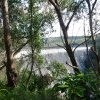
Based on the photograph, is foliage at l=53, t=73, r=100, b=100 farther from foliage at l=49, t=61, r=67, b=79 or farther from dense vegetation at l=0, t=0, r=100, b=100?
foliage at l=49, t=61, r=67, b=79

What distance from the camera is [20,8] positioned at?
984 cm

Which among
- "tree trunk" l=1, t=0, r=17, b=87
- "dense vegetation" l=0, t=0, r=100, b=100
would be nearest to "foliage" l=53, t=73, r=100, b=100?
"dense vegetation" l=0, t=0, r=100, b=100

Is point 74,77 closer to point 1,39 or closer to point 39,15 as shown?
point 39,15

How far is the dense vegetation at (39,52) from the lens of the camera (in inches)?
129

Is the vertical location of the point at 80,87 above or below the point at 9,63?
above

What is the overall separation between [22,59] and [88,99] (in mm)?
7506

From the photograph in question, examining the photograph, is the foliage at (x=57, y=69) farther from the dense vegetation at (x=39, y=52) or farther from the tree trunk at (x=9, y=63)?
the tree trunk at (x=9, y=63)

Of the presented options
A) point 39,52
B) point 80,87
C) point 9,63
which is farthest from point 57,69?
point 80,87

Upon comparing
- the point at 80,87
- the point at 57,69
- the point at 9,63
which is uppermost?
the point at 80,87

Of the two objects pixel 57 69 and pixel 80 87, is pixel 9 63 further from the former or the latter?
pixel 57 69

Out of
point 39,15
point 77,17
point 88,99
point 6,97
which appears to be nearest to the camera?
point 88,99

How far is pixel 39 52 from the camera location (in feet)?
32.6

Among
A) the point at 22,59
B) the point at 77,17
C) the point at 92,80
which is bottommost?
the point at 22,59

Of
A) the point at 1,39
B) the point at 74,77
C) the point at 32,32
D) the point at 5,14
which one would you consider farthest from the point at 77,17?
the point at 74,77
